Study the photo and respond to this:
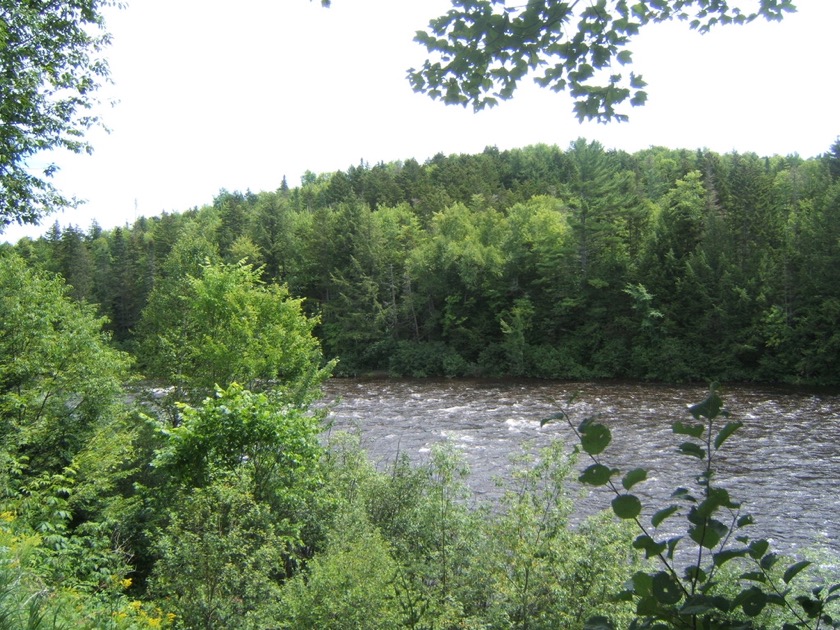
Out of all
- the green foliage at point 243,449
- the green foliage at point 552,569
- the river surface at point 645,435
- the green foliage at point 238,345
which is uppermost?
the green foliage at point 238,345

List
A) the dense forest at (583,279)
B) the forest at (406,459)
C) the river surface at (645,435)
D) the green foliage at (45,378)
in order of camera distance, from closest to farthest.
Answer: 1. the forest at (406,459)
2. the green foliage at (45,378)
3. the river surface at (645,435)
4. the dense forest at (583,279)

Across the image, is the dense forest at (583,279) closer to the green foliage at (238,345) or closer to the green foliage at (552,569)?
the green foliage at (238,345)

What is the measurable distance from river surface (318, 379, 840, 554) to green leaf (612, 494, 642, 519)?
5.19 m

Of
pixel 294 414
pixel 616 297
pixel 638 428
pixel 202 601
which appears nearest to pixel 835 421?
pixel 638 428

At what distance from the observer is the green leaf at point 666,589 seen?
6.11ft

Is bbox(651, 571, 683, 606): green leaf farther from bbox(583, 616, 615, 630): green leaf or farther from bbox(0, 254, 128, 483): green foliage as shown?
bbox(0, 254, 128, 483): green foliage

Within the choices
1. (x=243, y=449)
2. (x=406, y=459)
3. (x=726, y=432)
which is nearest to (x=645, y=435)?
(x=406, y=459)

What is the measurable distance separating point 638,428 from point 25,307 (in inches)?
801

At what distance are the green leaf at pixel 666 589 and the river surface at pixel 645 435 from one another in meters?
5.16

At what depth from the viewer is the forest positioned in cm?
635

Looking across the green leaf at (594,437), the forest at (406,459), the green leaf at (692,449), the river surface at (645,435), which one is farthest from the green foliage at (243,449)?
the green leaf at (692,449)

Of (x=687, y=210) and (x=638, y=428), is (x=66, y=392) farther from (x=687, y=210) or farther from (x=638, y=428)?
(x=687, y=210)

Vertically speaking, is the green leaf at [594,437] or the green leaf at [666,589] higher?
the green leaf at [594,437]

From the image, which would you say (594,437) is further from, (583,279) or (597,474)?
(583,279)
